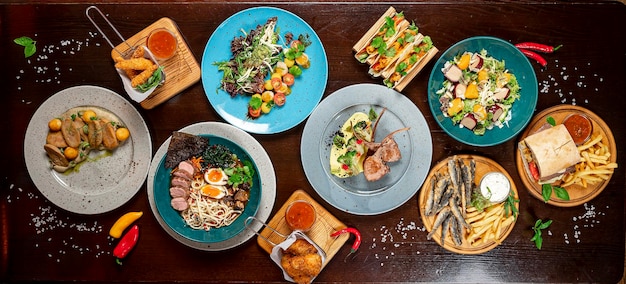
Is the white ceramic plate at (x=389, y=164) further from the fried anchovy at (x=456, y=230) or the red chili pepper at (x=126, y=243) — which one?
the red chili pepper at (x=126, y=243)

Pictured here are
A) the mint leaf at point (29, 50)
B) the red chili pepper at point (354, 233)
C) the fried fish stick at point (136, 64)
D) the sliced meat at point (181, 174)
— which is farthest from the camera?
the mint leaf at point (29, 50)

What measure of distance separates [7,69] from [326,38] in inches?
105

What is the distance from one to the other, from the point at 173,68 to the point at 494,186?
9.08 ft

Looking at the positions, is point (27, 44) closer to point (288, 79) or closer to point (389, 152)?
point (288, 79)

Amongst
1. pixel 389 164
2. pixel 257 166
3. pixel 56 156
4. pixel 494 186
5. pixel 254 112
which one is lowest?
pixel 494 186

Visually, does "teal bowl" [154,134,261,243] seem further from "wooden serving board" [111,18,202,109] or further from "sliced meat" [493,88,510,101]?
"sliced meat" [493,88,510,101]

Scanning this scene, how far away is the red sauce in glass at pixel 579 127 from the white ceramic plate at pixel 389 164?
3.82 feet

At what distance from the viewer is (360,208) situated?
3930 mm

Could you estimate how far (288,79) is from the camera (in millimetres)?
3881

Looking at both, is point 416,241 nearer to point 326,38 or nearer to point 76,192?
point 326,38

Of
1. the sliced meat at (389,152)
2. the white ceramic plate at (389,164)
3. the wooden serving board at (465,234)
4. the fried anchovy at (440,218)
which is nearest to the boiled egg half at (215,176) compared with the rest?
the white ceramic plate at (389,164)

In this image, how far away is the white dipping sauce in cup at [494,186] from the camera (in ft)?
12.8

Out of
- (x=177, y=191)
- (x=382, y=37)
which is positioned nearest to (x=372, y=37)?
(x=382, y=37)

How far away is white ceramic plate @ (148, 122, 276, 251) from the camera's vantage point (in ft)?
12.8
